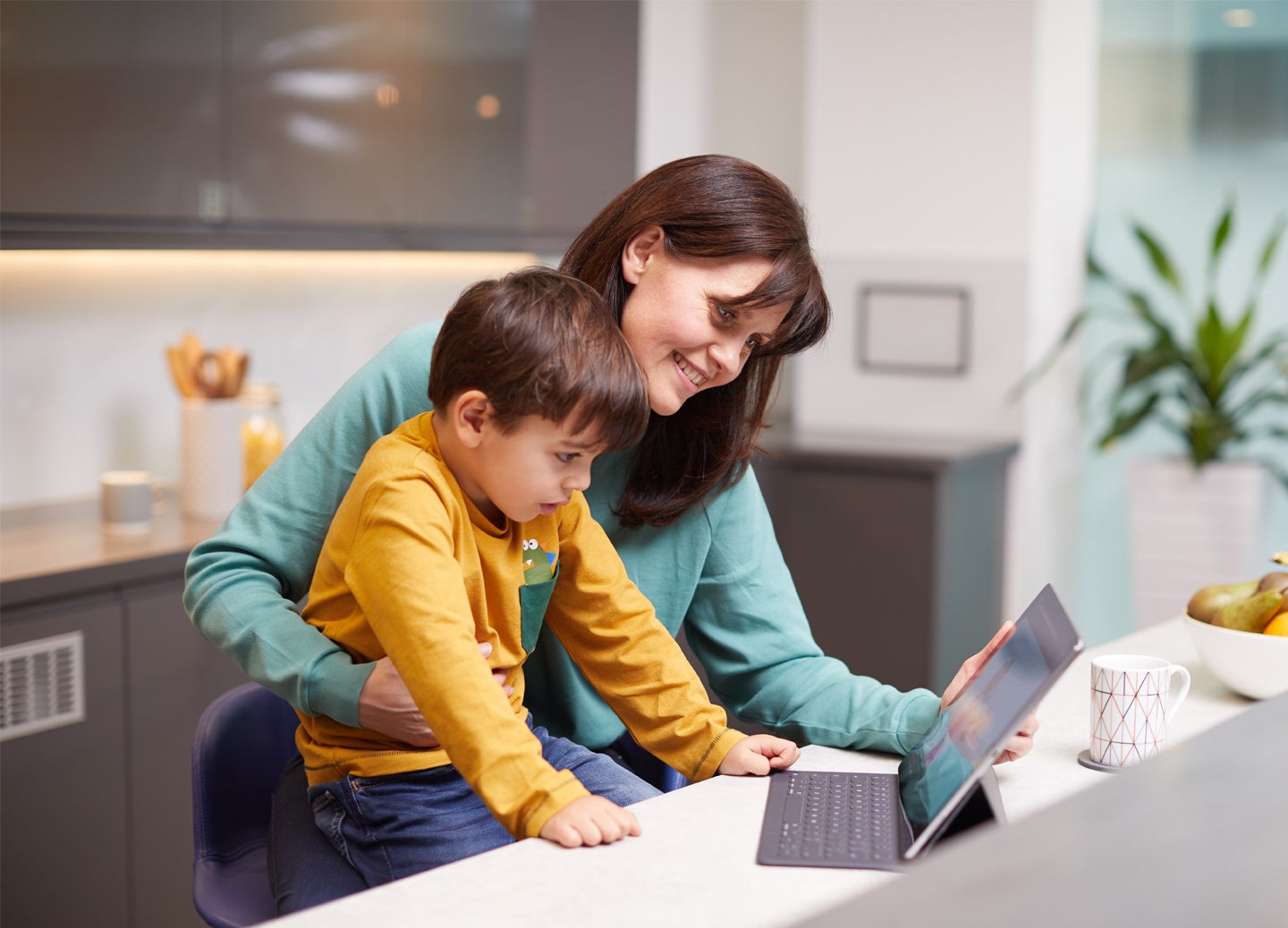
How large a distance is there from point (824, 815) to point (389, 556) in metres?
0.46

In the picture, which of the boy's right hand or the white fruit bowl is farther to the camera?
the white fruit bowl

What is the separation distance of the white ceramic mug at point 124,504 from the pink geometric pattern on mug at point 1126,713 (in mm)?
1826

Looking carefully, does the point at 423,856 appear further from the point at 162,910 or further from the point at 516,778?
the point at 162,910

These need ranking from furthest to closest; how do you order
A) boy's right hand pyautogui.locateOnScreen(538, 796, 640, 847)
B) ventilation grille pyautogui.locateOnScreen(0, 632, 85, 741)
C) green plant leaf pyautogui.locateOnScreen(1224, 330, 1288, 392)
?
green plant leaf pyautogui.locateOnScreen(1224, 330, 1288, 392), ventilation grille pyautogui.locateOnScreen(0, 632, 85, 741), boy's right hand pyautogui.locateOnScreen(538, 796, 640, 847)

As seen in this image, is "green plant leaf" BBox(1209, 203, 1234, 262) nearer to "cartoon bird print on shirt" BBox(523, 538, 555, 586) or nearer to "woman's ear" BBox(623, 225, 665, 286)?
"woman's ear" BBox(623, 225, 665, 286)

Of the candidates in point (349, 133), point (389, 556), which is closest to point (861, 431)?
point (349, 133)

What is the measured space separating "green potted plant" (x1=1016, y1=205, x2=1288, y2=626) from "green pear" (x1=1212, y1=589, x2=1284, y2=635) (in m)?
2.41

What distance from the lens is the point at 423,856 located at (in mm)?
1346

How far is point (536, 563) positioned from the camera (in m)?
1.43

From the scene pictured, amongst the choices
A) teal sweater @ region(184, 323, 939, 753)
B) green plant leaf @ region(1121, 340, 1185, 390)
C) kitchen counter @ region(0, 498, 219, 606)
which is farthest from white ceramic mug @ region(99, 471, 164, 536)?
green plant leaf @ region(1121, 340, 1185, 390)

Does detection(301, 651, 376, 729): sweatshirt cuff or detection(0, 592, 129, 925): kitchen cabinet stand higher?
detection(301, 651, 376, 729): sweatshirt cuff

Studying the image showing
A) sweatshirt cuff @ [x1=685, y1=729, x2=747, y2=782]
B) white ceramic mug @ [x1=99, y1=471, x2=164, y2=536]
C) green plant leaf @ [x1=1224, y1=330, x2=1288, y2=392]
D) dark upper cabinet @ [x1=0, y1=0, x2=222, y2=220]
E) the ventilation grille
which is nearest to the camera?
sweatshirt cuff @ [x1=685, y1=729, x2=747, y2=782]

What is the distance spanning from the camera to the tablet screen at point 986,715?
1.12m

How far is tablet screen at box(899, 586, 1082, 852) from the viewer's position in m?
1.12
